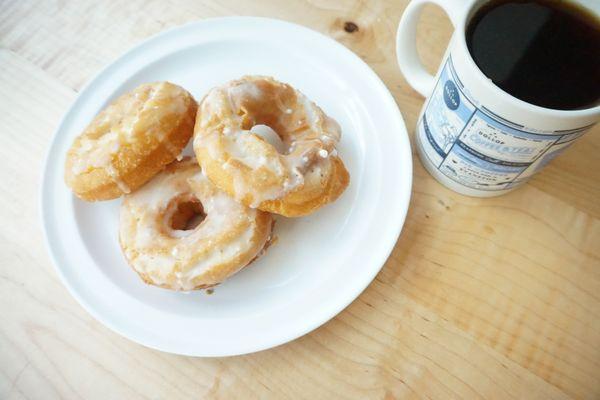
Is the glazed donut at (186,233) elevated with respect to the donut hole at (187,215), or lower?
elevated

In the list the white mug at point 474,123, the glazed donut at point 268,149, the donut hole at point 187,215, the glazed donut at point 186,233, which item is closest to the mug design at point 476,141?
the white mug at point 474,123

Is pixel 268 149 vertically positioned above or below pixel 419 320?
above

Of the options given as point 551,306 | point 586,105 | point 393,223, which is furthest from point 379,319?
point 586,105

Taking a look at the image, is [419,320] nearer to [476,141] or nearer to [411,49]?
[476,141]

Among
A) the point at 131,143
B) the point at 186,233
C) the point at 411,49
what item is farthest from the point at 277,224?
the point at 411,49

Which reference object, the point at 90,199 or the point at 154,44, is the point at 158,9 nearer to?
the point at 154,44

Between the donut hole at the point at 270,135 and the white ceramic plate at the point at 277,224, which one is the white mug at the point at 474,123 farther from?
the donut hole at the point at 270,135
